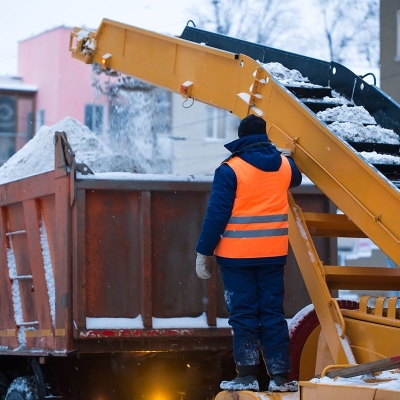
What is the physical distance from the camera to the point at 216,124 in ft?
93.6

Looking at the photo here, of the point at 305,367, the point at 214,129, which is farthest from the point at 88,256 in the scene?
the point at 214,129

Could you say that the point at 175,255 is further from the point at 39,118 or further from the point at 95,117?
the point at 39,118

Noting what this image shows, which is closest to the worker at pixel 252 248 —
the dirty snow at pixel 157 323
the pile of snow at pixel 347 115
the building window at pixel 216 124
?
the pile of snow at pixel 347 115

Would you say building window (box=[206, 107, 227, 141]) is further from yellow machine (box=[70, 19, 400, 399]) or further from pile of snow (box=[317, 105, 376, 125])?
pile of snow (box=[317, 105, 376, 125])

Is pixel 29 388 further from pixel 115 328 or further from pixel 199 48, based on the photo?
pixel 199 48

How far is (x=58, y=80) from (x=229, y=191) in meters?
26.1

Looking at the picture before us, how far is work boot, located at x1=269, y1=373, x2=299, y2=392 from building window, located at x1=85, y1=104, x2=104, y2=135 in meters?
23.1

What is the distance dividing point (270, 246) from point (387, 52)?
11.4 metres

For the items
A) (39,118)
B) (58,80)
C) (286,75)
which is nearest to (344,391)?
(286,75)

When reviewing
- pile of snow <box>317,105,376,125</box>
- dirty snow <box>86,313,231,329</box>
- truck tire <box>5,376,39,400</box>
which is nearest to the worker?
pile of snow <box>317,105,376,125</box>

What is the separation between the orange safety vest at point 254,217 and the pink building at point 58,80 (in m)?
24.6

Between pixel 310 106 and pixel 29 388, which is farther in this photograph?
pixel 29 388

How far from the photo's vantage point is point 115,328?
4.88 meters

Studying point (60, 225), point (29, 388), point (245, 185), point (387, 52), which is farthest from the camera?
point (387, 52)
